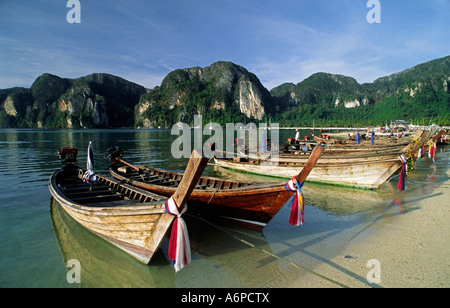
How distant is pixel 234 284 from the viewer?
5328mm

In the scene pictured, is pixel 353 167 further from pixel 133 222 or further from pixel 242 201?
pixel 133 222

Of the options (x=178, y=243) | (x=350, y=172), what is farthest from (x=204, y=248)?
(x=350, y=172)

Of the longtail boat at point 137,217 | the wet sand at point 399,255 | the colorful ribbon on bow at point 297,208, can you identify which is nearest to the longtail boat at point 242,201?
the colorful ribbon on bow at point 297,208

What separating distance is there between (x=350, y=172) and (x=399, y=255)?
A: 299 inches

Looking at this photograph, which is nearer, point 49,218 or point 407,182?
point 49,218

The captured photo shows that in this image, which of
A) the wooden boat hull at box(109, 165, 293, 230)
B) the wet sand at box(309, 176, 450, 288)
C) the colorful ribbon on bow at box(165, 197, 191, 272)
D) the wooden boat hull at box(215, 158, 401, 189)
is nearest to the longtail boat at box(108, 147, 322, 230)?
the wooden boat hull at box(109, 165, 293, 230)

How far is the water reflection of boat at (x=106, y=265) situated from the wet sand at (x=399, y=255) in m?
3.64

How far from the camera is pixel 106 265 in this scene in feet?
20.6

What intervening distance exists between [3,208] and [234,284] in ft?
36.8

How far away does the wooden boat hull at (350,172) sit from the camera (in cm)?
1217
